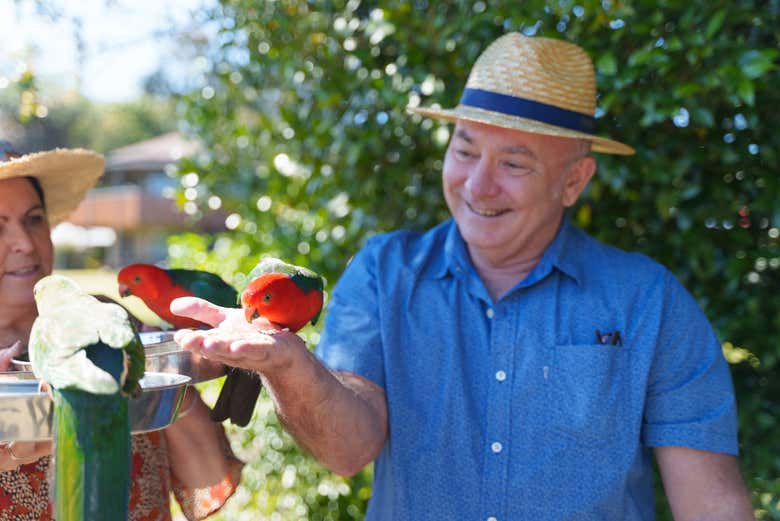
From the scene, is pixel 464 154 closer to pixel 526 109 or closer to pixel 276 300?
pixel 526 109

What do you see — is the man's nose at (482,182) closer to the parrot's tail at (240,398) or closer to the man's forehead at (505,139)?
the man's forehead at (505,139)

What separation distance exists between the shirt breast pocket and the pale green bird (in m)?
1.29

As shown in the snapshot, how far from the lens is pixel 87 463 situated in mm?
1156

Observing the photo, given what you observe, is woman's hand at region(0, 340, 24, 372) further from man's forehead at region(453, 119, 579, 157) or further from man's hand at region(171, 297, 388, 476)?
man's forehead at region(453, 119, 579, 157)

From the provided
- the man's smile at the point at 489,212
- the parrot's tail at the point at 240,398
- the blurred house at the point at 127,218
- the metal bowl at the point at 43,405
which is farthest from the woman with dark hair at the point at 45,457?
the blurred house at the point at 127,218

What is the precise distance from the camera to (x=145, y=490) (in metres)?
2.04

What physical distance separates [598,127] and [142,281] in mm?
1914

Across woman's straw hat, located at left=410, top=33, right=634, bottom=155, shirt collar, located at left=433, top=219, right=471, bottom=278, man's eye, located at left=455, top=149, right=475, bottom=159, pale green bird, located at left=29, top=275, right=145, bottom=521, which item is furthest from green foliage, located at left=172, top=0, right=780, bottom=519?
pale green bird, located at left=29, top=275, right=145, bottom=521

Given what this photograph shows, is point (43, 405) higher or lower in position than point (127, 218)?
higher

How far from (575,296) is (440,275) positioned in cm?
40

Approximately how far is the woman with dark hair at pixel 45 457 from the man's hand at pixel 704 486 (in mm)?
1172

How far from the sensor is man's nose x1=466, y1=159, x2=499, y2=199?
7.66ft

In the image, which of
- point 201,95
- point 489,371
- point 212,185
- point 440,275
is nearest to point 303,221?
point 212,185

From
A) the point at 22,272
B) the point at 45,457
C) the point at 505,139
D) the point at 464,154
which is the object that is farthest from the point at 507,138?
the point at 45,457
